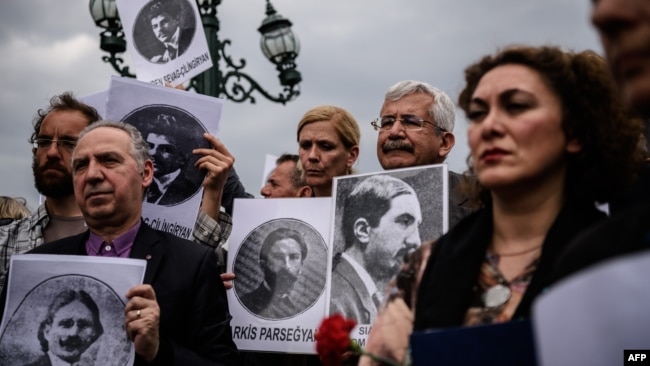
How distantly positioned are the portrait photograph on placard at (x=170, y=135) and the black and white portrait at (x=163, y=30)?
539mm

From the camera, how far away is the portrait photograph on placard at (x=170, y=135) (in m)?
3.89

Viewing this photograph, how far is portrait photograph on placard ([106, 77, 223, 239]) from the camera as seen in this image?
389cm

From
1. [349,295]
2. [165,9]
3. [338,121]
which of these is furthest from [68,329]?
[165,9]

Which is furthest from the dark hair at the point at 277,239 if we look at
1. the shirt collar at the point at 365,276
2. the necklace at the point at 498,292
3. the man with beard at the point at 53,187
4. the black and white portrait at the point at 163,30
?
the necklace at the point at 498,292

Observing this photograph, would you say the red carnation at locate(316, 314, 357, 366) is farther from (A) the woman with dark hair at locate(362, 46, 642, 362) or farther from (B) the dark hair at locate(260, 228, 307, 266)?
(B) the dark hair at locate(260, 228, 307, 266)

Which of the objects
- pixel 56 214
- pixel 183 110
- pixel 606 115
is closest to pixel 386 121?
pixel 183 110

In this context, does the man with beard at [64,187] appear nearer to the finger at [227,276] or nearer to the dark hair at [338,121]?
the finger at [227,276]

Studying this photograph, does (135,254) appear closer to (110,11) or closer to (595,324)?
(595,324)

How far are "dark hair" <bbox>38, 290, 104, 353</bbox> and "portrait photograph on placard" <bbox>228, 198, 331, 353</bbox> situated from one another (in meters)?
0.82

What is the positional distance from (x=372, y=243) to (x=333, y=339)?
4.60 feet

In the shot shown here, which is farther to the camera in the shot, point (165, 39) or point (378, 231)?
point (165, 39)

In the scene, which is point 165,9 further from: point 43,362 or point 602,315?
point 602,315

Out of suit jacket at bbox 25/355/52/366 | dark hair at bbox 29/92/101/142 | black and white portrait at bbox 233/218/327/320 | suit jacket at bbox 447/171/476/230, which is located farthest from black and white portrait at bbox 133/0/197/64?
suit jacket at bbox 25/355/52/366

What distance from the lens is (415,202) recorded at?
10.6 ft
